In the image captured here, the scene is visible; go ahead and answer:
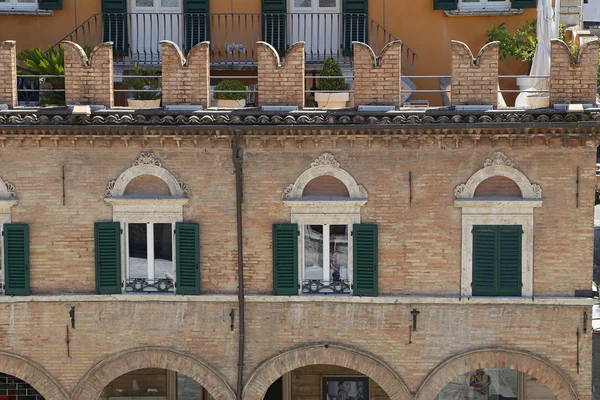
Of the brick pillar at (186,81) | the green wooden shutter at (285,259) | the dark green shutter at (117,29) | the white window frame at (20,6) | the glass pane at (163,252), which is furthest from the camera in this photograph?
the white window frame at (20,6)

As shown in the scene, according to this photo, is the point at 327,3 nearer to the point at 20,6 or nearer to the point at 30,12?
the point at 30,12

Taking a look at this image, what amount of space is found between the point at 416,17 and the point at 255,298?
6.88 meters

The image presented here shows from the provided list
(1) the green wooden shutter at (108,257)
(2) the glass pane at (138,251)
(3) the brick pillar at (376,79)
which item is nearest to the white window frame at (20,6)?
(1) the green wooden shutter at (108,257)

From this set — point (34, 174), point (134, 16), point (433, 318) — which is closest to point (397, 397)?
point (433, 318)

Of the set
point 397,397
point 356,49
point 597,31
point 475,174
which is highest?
point 597,31

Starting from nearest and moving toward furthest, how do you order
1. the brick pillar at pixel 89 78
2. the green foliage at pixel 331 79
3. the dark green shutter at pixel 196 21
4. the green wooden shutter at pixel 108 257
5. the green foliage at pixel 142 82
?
the brick pillar at pixel 89 78, the green wooden shutter at pixel 108 257, the green foliage at pixel 142 82, the green foliage at pixel 331 79, the dark green shutter at pixel 196 21

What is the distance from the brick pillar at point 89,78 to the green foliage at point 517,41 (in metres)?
7.73

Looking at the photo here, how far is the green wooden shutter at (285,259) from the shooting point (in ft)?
77.4

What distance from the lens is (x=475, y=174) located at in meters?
23.2

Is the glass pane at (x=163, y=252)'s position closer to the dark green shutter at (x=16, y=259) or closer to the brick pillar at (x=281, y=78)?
the dark green shutter at (x=16, y=259)

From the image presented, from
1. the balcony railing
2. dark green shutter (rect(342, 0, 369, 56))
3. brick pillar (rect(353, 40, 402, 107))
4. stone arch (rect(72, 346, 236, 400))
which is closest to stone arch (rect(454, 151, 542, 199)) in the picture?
brick pillar (rect(353, 40, 402, 107))

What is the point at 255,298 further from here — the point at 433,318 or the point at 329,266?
the point at 433,318

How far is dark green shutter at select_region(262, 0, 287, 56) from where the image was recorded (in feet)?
86.4

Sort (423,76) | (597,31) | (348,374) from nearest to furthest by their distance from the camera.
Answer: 1. (423,76)
2. (348,374)
3. (597,31)
